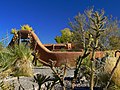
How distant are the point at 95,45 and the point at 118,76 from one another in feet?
18.1

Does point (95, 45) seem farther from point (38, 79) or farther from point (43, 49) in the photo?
point (43, 49)

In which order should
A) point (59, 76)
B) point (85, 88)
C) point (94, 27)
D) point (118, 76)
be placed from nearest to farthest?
1. point (94, 27)
2. point (59, 76)
3. point (118, 76)
4. point (85, 88)

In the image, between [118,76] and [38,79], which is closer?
[38,79]

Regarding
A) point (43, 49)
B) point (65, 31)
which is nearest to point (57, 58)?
point (43, 49)

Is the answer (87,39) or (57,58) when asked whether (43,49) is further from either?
(87,39)

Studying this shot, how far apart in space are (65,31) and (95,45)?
50.0m

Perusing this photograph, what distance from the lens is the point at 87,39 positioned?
135 centimetres

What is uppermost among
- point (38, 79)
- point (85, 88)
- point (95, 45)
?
point (95, 45)

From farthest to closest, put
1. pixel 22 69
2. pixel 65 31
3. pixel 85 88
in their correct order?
pixel 65 31, pixel 22 69, pixel 85 88

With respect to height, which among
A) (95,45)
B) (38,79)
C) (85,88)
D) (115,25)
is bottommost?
(85,88)

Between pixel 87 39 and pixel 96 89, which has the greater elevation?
pixel 87 39

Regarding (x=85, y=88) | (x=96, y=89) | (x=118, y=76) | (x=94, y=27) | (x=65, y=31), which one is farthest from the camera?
(x=65, y=31)

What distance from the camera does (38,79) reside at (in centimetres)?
132

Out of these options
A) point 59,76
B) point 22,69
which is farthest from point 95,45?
point 22,69
